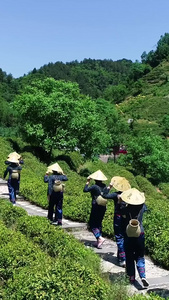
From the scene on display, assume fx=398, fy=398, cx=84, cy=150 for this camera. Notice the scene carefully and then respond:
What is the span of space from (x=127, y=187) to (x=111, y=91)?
10589 centimetres

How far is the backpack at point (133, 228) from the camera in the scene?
Result: 5754mm

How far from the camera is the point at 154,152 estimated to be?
30.4 m

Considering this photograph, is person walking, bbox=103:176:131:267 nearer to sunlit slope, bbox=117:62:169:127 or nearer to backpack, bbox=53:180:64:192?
backpack, bbox=53:180:64:192

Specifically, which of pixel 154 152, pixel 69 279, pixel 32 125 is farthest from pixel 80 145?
pixel 69 279

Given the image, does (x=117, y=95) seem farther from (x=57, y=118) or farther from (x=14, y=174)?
(x=14, y=174)

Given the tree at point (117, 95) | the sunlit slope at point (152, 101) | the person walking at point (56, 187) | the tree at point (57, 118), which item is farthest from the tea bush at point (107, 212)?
the tree at point (117, 95)

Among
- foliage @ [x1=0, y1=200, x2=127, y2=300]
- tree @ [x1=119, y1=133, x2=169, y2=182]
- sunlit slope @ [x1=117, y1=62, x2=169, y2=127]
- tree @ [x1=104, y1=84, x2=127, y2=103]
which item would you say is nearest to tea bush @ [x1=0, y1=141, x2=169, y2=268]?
foliage @ [x1=0, y1=200, x2=127, y2=300]

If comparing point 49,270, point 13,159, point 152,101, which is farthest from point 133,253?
point 152,101

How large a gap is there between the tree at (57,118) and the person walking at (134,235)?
1772cm

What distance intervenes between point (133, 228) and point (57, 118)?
18.7 m

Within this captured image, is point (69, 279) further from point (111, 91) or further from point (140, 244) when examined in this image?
point (111, 91)

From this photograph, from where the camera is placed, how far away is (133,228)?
18.9 feet

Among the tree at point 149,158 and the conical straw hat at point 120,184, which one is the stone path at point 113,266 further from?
the tree at point 149,158

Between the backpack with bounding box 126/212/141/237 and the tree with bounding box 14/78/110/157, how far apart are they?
59.0 ft
